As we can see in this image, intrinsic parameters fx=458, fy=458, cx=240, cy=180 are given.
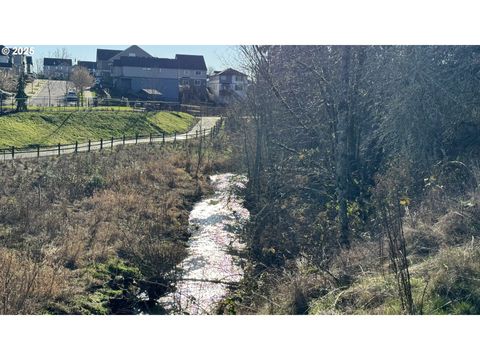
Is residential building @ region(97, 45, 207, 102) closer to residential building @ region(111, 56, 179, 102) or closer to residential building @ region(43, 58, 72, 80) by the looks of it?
residential building @ region(111, 56, 179, 102)

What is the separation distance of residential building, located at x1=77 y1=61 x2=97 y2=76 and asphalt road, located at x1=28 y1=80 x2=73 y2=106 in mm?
816

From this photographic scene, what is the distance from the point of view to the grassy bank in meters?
7.71

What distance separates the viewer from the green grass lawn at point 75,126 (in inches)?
603

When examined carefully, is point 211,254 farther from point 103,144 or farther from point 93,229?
point 103,144

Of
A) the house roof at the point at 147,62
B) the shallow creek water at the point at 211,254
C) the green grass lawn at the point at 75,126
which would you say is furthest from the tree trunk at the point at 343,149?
the green grass lawn at the point at 75,126

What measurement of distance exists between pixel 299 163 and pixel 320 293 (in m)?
7.27

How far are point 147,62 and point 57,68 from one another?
1.99m

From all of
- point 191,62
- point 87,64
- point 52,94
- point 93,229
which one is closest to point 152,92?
point 191,62

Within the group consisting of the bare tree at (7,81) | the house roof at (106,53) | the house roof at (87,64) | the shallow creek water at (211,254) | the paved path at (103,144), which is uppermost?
the house roof at (106,53)

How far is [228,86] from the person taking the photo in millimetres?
14391

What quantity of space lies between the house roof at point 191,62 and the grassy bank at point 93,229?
399cm

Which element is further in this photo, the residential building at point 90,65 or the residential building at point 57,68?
the residential building at point 90,65

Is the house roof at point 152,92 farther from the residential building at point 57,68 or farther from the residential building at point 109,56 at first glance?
the residential building at point 57,68

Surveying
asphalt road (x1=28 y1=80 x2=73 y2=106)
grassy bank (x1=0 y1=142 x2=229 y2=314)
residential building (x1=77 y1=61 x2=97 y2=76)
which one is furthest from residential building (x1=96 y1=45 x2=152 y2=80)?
grassy bank (x1=0 y1=142 x2=229 y2=314)
